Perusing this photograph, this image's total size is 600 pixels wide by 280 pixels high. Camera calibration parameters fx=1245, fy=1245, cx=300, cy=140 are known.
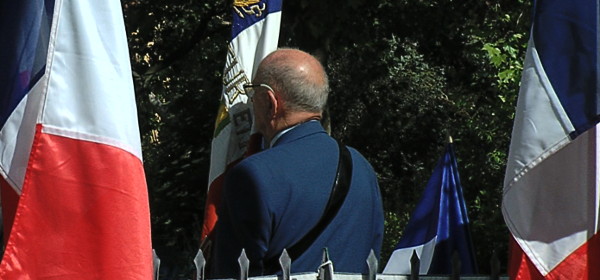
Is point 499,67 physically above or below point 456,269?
below

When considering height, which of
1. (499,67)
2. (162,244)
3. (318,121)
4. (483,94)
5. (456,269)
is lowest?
(162,244)

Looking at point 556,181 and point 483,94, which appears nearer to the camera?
point 556,181

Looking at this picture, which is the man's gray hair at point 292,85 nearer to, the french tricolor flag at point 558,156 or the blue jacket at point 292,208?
the blue jacket at point 292,208

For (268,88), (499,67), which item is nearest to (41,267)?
(268,88)

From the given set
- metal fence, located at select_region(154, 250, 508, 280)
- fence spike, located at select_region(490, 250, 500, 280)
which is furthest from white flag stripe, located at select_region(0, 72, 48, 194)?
fence spike, located at select_region(490, 250, 500, 280)

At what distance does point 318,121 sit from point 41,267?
1349 millimetres

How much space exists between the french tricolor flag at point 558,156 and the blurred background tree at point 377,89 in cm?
504

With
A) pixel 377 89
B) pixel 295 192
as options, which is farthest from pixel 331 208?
pixel 377 89

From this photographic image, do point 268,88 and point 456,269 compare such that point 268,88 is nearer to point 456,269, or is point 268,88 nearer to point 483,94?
point 456,269

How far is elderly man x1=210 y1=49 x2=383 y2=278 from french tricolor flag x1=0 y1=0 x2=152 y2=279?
562 millimetres

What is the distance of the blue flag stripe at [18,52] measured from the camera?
3.62 m

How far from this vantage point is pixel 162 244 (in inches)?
663

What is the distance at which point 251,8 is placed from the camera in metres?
7.10

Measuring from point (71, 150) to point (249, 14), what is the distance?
3.65 meters
